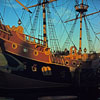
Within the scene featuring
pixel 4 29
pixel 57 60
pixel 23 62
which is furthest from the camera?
pixel 57 60

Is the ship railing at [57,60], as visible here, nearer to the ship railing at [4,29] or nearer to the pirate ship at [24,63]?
the pirate ship at [24,63]

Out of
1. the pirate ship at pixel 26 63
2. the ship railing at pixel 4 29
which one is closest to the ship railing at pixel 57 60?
the pirate ship at pixel 26 63

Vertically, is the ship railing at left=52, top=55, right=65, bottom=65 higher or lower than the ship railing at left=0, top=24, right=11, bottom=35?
lower

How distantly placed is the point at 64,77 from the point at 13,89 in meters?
3.72

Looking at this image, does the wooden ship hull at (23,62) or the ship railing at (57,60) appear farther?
the ship railing at (57,60)

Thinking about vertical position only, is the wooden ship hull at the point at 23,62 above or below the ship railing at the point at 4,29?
below

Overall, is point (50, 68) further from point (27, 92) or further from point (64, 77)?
point (27, 92)

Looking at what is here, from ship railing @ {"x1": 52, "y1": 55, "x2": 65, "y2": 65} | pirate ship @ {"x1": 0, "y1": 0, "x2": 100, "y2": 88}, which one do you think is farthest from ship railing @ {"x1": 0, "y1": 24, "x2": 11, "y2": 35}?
ship railing @ {"x1": 52, "y1": 55, "x2": 65, "y2": 65}

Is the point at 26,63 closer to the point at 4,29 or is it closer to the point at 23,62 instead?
the point at 23,62

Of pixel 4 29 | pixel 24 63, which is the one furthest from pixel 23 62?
pixel 4 29

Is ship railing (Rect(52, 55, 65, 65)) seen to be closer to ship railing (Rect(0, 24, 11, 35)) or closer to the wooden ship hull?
the wooden ship hull

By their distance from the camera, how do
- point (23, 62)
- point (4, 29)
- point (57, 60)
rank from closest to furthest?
point (4, 29) → point (23, 62) → point (57, 60)

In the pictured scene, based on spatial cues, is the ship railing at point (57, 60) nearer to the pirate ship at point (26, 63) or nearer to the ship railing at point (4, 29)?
the pirate ship at point (26, 63)

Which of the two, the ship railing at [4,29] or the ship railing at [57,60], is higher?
the ship railing at [4,29]
